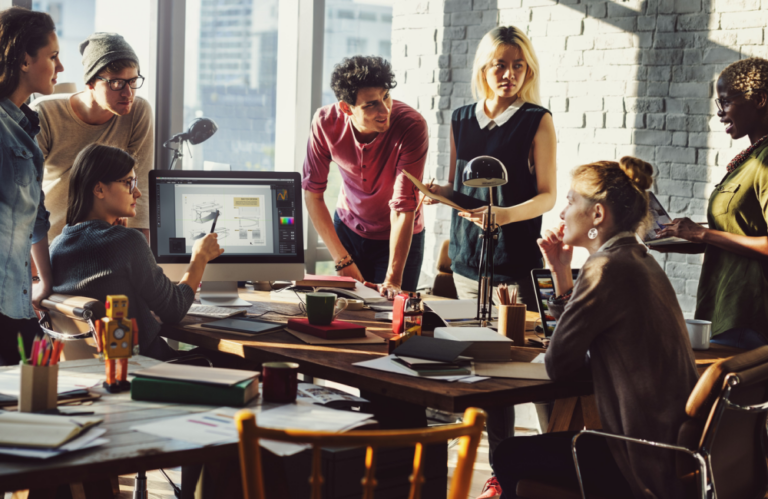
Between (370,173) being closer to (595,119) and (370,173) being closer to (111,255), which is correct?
(111,255)

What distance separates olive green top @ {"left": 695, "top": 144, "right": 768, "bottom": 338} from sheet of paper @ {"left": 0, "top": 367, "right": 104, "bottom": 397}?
1.85 meters

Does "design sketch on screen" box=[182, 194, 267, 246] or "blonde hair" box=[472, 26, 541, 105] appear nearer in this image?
"design sketch on screen" box=[182, 194, 267, 246]

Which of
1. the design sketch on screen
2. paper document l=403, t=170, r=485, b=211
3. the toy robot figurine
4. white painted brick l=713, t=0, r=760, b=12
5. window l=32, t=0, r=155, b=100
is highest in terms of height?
white painted brick l=713, t=0, r=760, b=12

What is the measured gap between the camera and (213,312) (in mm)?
2369

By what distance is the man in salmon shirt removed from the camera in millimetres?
2850

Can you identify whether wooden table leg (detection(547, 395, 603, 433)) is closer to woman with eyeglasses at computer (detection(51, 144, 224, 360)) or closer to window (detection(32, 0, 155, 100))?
woman with eyeglasses at computer (detection(51, 144, 224, 360))

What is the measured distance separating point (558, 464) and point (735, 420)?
38cm

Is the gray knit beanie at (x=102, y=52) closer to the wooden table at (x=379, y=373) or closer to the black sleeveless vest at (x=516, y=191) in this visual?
the wooden table at (x=379, y=373)

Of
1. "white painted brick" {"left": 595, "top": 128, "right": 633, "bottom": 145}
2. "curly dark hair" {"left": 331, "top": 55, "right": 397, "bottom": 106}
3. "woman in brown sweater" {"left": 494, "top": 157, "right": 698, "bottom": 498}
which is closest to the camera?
"woman in brown sweater" {"left": 494, "top": 157, "right": 698, "bottom": 498}

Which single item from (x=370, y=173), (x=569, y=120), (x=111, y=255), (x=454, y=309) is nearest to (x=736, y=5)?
(x=569, y=120)

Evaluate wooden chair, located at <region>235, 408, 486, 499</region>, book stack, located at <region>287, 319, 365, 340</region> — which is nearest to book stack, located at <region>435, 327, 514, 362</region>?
book stack, located at <region>287, 319, 365, 340</region>

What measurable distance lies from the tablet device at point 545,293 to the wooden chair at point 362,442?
116 centimetres

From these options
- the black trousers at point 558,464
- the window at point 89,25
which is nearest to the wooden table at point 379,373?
the black trousers at point 558,464

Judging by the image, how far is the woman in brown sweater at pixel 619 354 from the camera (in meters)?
1.54
